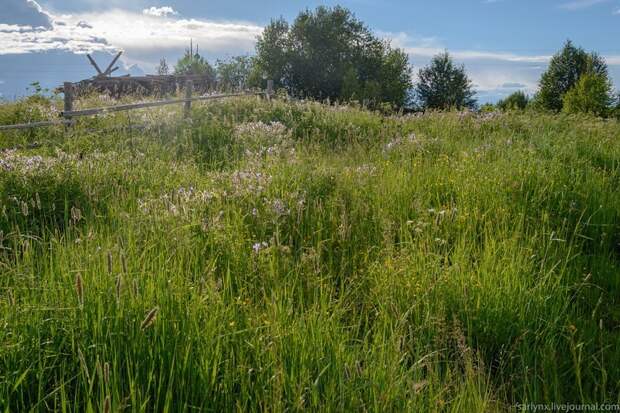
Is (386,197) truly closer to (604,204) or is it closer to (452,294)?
(452,294)

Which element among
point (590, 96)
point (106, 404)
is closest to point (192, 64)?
point (590, 96)

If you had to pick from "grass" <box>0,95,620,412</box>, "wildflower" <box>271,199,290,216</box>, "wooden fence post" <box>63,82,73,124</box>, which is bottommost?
"grass" <box>0,95,620,412</box>

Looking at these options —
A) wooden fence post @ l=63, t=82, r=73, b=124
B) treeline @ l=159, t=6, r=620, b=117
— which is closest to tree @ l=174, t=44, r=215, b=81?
treeline @ l=159, t=6, r=620, b=117

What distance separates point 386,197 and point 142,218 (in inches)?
90.7

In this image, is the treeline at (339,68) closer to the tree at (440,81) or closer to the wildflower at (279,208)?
the tree at (440,81)

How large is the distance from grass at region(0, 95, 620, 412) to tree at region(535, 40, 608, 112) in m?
50.4

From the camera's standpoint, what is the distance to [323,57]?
144ft

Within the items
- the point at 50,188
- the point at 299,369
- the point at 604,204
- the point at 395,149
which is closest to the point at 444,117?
the point at 395,149

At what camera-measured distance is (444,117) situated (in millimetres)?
12016

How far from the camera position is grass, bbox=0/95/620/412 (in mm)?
2035

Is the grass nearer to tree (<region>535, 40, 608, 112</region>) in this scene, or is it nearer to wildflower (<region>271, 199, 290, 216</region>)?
wildflower (<region>271, 199, 290, 216</region>)

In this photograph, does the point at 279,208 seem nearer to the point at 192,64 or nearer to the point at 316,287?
the point at 316,287

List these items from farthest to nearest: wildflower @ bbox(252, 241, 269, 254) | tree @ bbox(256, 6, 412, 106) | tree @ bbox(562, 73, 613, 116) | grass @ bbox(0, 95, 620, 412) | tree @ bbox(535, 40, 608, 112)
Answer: tree @ bbox(535, 40, 608, 112)
tree @ bbox(256, 6, 412, 106)
tree @ bbox(562, 73, 613, 116)
wildflower @ bbox(252, 241, 269, 254)
grass @ bbox(0, 95, 620, 412)

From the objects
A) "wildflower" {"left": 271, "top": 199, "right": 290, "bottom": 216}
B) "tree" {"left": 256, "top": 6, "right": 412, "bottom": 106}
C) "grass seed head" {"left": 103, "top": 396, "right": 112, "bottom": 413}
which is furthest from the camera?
"tree" {"left": 256, "top": 6, "right": 412, "bottom": 106}
